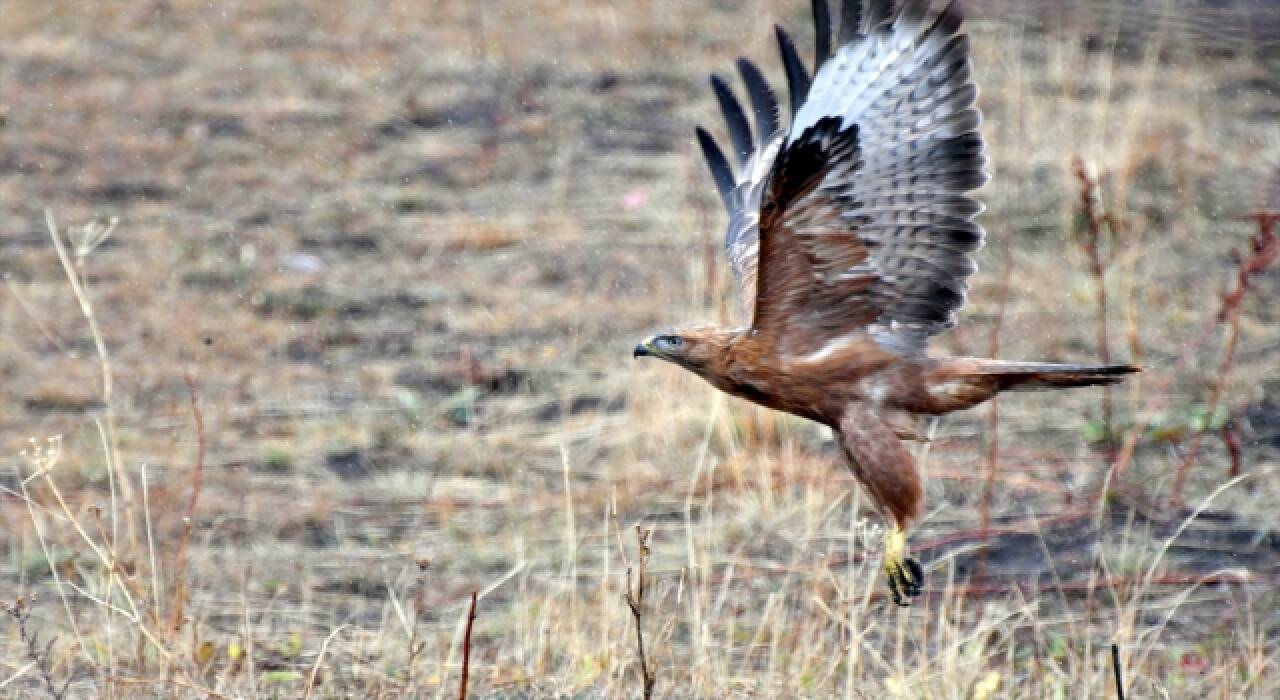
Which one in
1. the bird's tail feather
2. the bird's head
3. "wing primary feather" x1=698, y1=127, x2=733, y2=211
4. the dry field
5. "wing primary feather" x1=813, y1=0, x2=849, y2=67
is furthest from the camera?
"wing primary feather" x1=698, y1=127, x2=733, y2=211

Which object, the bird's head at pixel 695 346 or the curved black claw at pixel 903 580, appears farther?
the bird's head at pixel 695 346

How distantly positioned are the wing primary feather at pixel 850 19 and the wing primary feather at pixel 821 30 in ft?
0.24

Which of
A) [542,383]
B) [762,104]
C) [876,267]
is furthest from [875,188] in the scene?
[542,383]

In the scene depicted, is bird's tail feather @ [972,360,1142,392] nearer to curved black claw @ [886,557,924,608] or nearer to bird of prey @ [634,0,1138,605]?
bird of prey @ [634,0,1138,605]

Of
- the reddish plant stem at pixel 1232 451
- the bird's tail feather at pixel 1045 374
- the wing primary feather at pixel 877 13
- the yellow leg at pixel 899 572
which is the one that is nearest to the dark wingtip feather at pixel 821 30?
the wing primary feather at pixel 877 13

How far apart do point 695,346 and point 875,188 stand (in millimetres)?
656

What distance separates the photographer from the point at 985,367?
5141mm

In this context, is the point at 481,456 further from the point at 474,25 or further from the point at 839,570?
the point at 474,25

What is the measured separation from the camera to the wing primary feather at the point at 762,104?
566 centimetres

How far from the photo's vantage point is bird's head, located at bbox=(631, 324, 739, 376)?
509 centimetres

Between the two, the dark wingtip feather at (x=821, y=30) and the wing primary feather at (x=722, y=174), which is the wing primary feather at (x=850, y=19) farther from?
the wing primary feather at (x=722, y=174)

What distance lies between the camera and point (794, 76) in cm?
513

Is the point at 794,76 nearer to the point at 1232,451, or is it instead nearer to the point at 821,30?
the point at 821,30

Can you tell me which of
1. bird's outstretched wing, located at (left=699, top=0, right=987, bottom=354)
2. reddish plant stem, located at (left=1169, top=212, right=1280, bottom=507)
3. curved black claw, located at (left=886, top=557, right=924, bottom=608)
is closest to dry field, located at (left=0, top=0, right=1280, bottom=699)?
reddish plant stem, located at (left=1169, top=212, right=1280, bottom=507)
